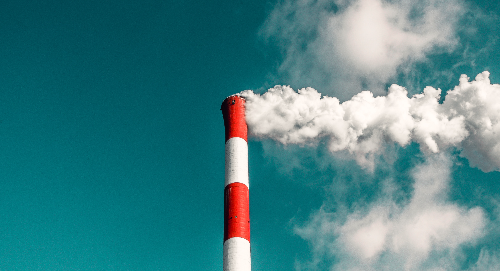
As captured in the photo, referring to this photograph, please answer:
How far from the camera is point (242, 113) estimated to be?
3300cm

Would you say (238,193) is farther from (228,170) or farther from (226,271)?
(226,271)

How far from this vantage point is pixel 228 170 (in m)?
30.3

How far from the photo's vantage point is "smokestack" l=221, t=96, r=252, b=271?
26.5 metres

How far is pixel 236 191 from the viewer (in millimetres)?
29031

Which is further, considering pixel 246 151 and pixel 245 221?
pixel 246 151

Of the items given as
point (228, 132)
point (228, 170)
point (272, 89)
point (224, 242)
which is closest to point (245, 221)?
point (224, 242)

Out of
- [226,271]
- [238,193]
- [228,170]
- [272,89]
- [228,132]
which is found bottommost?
[226,271]

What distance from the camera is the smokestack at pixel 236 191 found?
26484 mm

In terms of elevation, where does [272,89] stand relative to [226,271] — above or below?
above

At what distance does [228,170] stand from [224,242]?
526cm

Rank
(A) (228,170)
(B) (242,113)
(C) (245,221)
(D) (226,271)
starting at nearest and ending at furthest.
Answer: (D) (226,271), (C) (245,221), (A) (228,170), (B) (242,113)

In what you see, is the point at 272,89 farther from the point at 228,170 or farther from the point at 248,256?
the point at 248,256

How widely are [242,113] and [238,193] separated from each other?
7.01 meters

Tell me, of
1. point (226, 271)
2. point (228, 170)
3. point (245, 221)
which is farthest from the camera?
point (228, 170)
